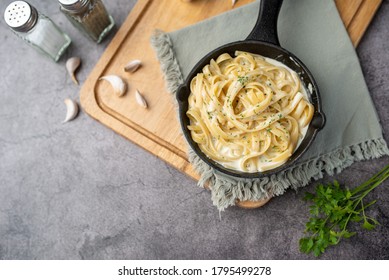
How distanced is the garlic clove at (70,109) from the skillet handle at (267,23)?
1.21 meters

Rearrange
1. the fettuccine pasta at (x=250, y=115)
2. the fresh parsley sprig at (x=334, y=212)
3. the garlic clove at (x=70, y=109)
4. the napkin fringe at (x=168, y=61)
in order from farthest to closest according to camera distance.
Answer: the garlic clove at (x=70, y=109) → the napkin fringe at (x=168, y=61) → the fresh parsley sprig at (x=334, y=212) → the fettuccine pasta at (x=250, y=115)

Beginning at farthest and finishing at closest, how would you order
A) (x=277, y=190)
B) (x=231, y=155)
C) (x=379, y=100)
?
(x=379, y=100)
(x=277, y=190)
(x=231, y=155)

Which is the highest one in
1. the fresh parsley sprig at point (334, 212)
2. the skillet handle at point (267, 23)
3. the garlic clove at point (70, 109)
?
the garlic clove at point (70, 109)

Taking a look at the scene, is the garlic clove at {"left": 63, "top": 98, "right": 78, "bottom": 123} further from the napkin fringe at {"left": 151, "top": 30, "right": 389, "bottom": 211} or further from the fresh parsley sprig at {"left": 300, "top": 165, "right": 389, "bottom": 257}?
the fresh parsley sprig at {"left": 300, "top": 165, "right": 389, "bottom": 257}

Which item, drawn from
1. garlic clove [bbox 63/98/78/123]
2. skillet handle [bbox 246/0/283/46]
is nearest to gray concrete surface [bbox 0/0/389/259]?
garlic clove [bbox 63/98/78/123]

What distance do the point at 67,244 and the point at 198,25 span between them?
1.62m

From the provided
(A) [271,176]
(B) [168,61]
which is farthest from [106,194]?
(A) [271,176]

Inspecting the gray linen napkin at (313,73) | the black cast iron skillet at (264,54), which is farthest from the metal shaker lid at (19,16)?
the black cast iron skillet at (264,54)

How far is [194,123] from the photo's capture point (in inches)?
93.4

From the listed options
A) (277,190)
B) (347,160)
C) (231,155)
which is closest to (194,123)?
(231,155)

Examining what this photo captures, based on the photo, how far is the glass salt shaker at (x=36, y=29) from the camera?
2436 millimetres

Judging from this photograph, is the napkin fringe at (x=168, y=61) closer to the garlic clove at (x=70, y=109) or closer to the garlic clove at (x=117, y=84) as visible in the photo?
the garlic clove at (x=117, y=84)

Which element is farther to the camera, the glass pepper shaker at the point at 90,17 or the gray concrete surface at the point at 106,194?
the gray concrete surface at the point at 106,194
